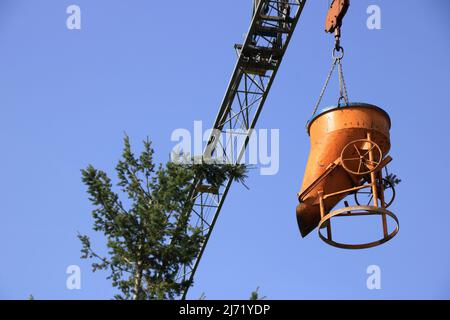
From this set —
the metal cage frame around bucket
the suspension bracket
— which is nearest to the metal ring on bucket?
the metal cage frame around bucket

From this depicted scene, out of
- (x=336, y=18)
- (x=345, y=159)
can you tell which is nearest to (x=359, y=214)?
(x=345, y=159)

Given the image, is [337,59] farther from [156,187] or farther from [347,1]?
[156,187]

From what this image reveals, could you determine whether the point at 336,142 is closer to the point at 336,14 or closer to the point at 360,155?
the point at 360,155

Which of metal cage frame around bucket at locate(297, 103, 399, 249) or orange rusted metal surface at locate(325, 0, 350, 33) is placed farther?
orange rusted metal surface at locate(325, 0, 350, 33)

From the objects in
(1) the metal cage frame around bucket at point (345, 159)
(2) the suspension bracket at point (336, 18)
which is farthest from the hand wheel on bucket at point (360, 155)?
(2) the suspension bracket at point (336, 18)

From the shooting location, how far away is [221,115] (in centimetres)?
2464

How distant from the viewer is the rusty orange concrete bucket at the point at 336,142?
17906 millimetres

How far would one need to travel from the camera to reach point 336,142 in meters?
18.0

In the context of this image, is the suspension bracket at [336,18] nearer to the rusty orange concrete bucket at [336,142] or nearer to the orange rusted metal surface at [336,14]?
the orange rusted metal surface at [336,14]

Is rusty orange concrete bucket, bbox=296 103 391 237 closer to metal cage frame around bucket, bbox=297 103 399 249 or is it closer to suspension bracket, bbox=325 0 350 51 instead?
metal cage frame around bucket, bbox=297 103 399 249

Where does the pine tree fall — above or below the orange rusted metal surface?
below

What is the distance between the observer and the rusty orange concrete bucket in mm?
17906
